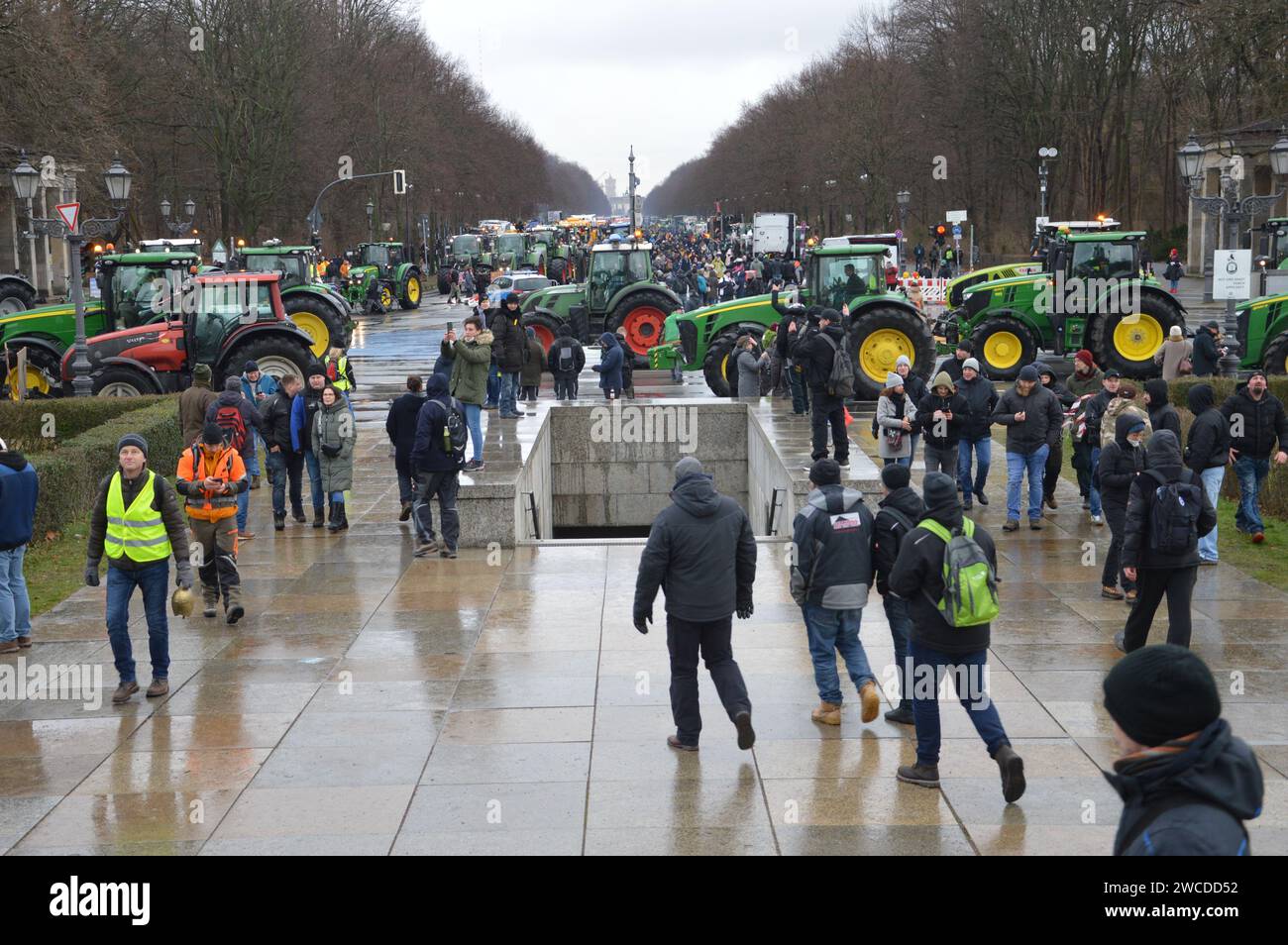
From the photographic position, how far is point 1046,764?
807 cm

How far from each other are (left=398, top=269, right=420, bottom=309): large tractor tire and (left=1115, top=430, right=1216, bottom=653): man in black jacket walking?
48.4 metres

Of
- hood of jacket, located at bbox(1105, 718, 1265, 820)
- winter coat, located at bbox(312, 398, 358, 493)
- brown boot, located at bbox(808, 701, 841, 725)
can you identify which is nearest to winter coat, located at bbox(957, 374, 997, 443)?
winter coat, located at bbox(312, 398, 358, 493)

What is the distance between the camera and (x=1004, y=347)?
87.9 feet

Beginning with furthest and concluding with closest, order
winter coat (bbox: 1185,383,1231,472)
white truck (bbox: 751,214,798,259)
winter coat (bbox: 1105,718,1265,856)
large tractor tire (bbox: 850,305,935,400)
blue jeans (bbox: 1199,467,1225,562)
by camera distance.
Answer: white truck (bbox: 751,214,798,259), large tractor tire (bbox: 850,305,935,400), blue jeans (bbox: 1199,467,1225,562), winter coat (bbox: 1185,383,1231,472), winter coat (bbox: 1105,718,1265,856)

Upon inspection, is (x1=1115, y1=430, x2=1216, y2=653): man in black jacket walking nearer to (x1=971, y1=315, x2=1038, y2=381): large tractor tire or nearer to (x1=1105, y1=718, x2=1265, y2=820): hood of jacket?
(x1=1105, y1=718, x2=1265, y2=820): hood of jacket

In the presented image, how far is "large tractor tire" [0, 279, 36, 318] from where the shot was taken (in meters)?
40.7

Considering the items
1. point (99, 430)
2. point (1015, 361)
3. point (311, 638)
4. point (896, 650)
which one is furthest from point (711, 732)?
point (1015, 361)

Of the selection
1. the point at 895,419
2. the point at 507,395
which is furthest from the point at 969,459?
the point at 507,395

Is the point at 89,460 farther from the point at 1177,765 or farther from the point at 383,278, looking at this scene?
the point at 383,278

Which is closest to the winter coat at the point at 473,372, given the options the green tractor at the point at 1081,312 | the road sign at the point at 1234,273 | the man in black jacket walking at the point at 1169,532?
the man in black jacket walking at the point at 1169,532

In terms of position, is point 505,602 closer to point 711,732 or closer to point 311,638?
point 311,638

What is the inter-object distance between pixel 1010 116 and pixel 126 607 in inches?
2549

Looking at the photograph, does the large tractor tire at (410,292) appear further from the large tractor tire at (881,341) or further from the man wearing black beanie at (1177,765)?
the man wearing black beanie at (1177,765)
